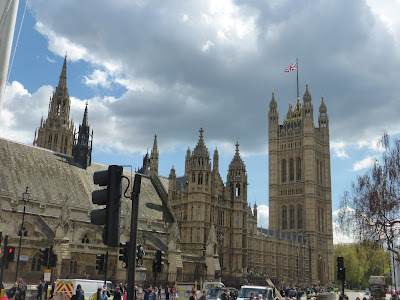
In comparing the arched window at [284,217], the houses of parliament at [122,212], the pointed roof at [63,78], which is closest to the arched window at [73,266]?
the houses of parliament at [122,212]

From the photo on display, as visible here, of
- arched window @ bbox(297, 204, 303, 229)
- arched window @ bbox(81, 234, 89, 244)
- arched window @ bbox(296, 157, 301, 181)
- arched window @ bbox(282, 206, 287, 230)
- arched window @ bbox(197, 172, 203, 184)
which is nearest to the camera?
arched window @ bbox(81, 234, 89, 244)

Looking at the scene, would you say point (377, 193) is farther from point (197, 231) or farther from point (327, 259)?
point (327, 259)

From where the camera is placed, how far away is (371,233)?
29953 millimetres

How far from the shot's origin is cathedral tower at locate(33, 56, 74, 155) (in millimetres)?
88562

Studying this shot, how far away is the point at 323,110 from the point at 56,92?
76277 mm

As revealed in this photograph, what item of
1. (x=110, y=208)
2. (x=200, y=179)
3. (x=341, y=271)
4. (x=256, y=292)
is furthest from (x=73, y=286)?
(x=200, y=179)

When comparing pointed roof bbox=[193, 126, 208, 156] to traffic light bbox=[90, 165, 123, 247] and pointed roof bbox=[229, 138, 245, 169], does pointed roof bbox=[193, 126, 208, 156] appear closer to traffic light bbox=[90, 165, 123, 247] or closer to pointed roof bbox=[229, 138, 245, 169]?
pointed roof bbox=[229, 138, 245, 169]

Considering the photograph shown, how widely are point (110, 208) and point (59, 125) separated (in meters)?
86.9

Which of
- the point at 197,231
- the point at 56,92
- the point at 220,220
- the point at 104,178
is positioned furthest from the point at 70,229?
the point at 56,92

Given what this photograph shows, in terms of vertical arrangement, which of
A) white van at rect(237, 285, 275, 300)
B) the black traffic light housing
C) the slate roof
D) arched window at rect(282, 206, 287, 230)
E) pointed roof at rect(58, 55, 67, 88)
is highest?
pointed roof at rect(58, 55, 67, 88)

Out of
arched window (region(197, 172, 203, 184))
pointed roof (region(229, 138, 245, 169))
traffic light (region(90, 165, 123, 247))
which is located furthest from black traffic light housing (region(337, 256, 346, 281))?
pointed roof (region(229, 138, 245, 169))

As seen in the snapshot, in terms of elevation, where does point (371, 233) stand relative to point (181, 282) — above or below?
above

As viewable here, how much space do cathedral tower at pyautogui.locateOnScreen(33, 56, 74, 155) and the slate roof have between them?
3652cm

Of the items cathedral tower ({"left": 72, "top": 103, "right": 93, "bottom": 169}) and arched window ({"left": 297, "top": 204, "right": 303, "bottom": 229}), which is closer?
cathedral tower ({"left": 72, "top": 103, "right": 93, "bottom": 169})
